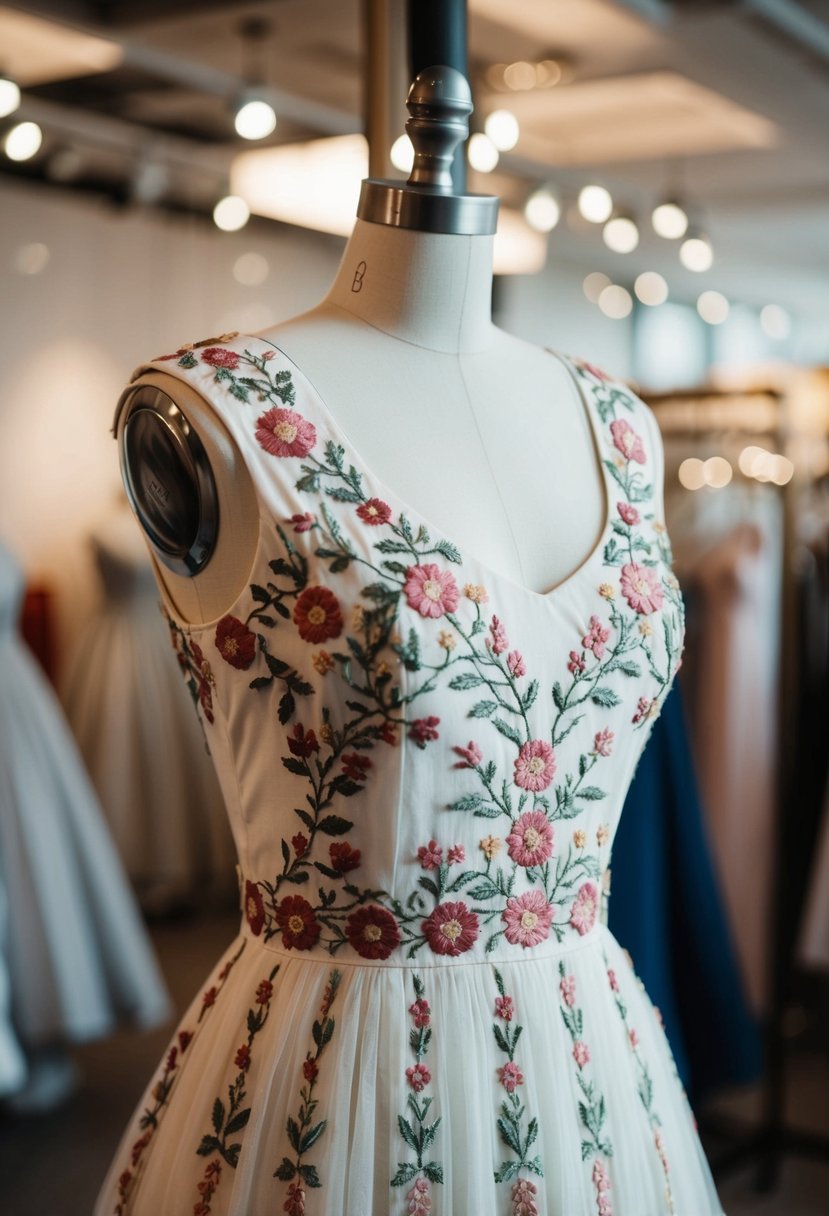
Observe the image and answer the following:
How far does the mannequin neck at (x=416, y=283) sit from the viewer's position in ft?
3.94

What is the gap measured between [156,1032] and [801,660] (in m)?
2.11

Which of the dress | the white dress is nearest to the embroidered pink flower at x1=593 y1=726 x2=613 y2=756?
the dress

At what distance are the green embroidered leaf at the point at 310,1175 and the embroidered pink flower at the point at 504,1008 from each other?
19cm

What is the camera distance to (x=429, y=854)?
1057 millimetres

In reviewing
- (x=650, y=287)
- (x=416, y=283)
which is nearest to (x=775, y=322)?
(x=650, y=287)

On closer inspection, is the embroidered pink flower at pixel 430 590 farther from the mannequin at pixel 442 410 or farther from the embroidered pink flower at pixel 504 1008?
the embroidered pink flower at pixel 504 1008

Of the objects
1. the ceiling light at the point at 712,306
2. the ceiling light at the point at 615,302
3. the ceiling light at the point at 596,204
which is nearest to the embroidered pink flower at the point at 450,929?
the ceiling light at the point at 596,204

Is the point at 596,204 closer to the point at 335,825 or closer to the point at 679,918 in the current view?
the point at 679,918

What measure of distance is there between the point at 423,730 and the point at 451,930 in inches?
7.0

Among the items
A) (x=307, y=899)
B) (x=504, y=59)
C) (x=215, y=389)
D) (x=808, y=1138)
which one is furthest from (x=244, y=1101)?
(x=504, y=59)

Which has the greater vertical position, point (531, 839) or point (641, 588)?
point (641, 588)

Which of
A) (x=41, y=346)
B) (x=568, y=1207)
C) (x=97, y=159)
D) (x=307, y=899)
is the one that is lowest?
Result: (x=568, y=1207)

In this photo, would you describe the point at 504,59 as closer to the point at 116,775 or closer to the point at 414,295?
the point at 116,775

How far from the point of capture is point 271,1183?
103 cm
